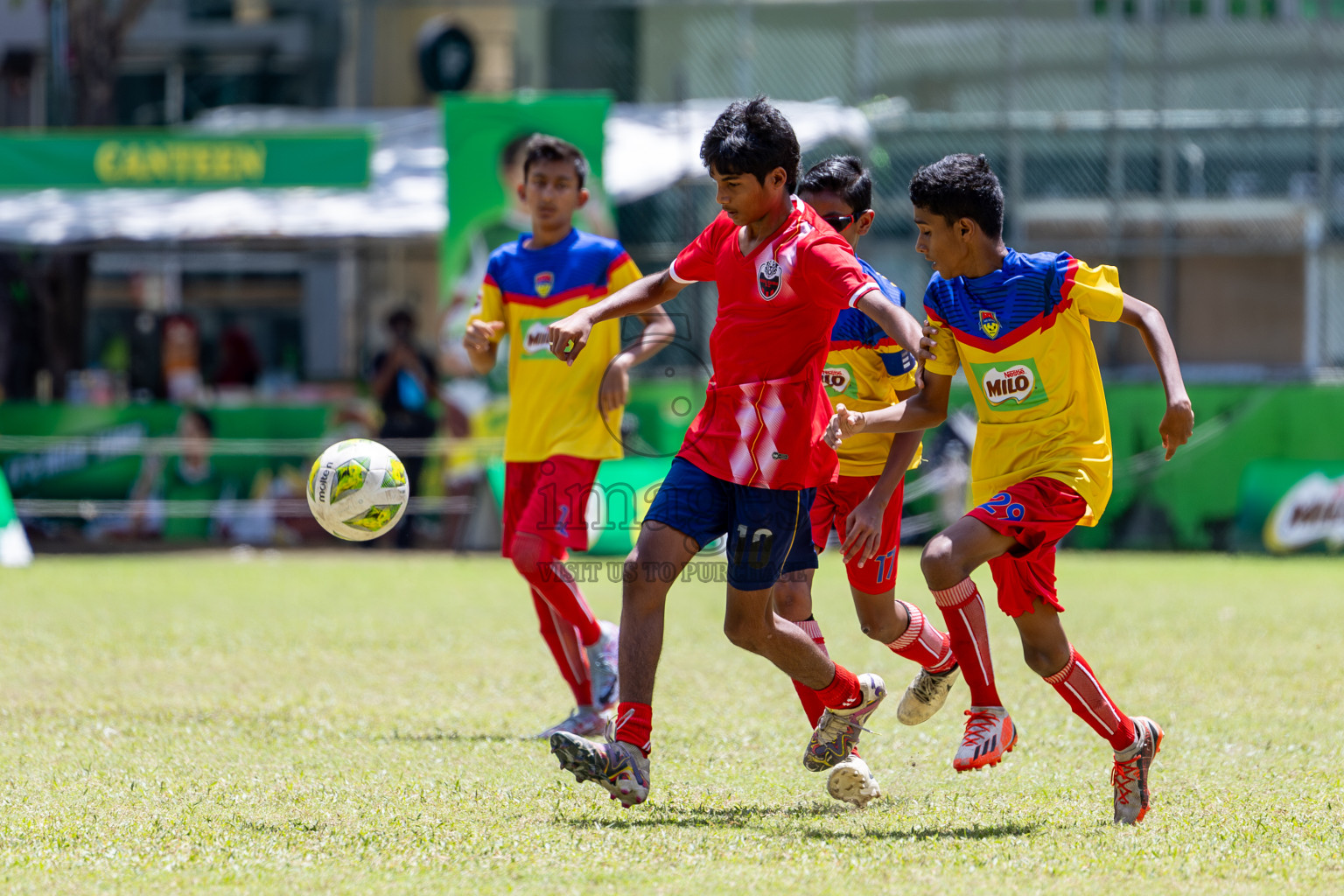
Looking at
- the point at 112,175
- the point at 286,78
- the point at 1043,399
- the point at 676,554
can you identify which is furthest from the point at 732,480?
the point at 286,78

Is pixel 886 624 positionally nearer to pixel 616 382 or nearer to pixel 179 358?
pixel 616 382

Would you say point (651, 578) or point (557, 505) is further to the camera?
point (557, 505)

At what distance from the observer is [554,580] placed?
21.6 feet

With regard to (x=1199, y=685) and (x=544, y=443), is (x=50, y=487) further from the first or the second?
(x=1199, y=685)

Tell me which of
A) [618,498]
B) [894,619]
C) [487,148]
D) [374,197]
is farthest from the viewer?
[374,197]

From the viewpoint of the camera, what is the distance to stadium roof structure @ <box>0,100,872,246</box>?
15844mm

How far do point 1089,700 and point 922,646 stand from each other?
0.84 m

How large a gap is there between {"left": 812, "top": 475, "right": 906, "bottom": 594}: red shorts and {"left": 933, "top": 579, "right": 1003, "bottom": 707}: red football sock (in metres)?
0.27

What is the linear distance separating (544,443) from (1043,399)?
2279mm

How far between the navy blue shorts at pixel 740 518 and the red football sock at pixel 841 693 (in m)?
0.44

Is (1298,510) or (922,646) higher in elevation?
(922,646)

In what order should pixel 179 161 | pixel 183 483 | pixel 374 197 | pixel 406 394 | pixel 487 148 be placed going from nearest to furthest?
pixel 487 148 → pixel 179 161 → pixel 406 394 → pixel 183 483 → pixel 374 197

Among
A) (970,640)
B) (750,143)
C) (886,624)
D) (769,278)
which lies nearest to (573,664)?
(886,624)

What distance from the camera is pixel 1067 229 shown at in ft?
55.5
